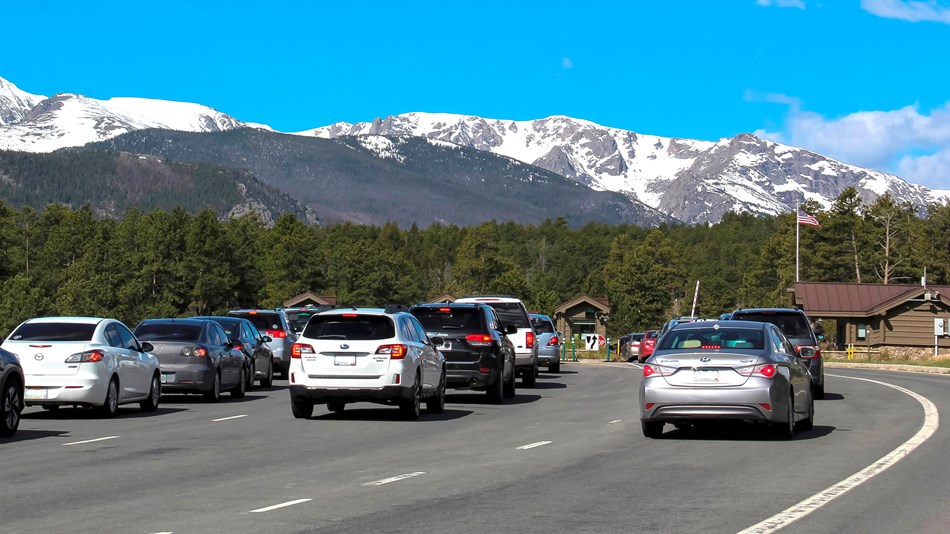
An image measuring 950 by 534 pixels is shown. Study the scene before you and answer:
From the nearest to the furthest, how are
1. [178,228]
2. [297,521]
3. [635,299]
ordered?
[297,521] < [635,299] < [178,228]

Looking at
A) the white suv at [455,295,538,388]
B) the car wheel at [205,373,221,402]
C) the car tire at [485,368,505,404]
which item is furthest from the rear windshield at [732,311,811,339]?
the car wheel at [205,373,221,402]

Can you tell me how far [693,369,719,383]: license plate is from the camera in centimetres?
1725

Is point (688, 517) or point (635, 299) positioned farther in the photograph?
point (635, 299)

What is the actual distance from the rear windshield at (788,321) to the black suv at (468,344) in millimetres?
5631

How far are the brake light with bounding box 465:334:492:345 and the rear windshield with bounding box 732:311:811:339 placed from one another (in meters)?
5.87

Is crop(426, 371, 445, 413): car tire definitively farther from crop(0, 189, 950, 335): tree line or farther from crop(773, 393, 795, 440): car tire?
crop(0, 189, 950, 335): tree line

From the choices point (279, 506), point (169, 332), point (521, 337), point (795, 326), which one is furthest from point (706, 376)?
point (521, 337)

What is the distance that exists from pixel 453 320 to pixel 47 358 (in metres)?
7.67

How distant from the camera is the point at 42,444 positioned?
17016 millimetres

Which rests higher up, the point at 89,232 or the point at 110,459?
the point at 89,232

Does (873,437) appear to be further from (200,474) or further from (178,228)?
(178,228)

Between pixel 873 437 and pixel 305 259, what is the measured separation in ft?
398

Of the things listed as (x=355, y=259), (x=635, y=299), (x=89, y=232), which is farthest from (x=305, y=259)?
(x=635, y=299)

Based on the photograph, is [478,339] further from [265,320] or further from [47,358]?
[265,320]
